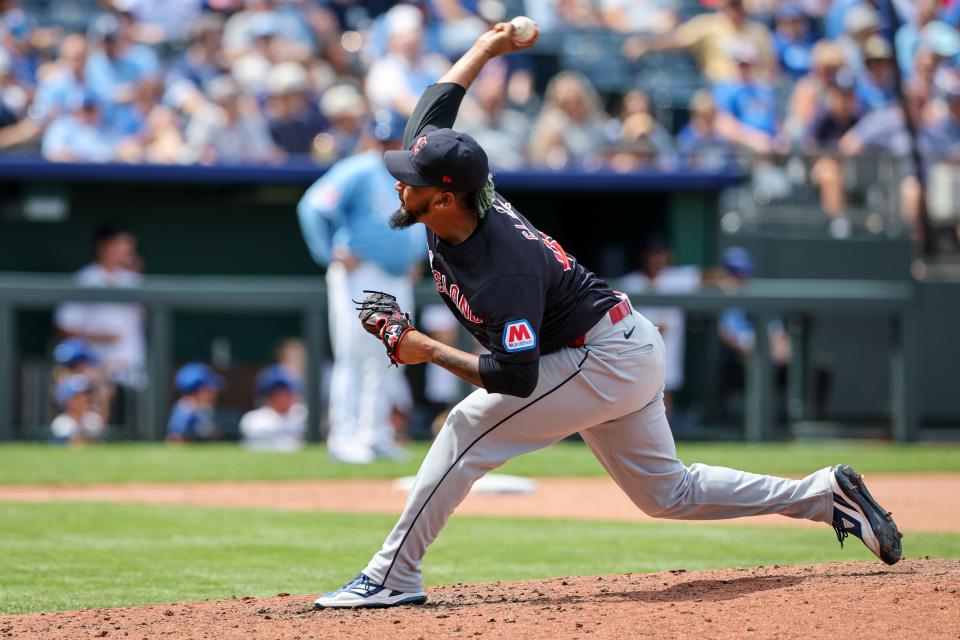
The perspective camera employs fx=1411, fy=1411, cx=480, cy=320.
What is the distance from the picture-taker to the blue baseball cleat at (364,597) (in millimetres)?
4613

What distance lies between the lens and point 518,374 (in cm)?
439

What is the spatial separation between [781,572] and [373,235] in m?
5.02

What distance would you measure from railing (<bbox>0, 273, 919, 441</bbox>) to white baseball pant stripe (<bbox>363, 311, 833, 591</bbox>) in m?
6.36

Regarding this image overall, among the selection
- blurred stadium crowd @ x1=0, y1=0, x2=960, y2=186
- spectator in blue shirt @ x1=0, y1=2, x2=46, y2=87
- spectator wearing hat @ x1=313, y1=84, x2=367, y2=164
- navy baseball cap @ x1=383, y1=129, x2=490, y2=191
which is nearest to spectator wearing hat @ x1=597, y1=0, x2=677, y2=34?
blurred stadium crowd @ x1=0, y1=0, x2=960, y2=186

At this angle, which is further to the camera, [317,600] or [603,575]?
[603,575]

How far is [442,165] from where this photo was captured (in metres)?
4.36

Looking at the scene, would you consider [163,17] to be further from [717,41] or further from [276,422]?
[717,41]

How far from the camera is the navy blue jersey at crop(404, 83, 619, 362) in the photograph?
4348 millimetres

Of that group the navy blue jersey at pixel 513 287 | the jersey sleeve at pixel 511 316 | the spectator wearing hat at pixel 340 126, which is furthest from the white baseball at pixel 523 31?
the spectator wearing hat at pixel 340 126

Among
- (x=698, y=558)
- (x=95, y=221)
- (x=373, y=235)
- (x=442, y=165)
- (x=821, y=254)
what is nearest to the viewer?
(x=442, y=165)

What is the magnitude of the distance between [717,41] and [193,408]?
726 centimetres

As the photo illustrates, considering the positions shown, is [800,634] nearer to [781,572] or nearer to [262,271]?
[781,572]

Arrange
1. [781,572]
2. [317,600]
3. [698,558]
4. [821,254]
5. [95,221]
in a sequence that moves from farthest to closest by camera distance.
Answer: [821,254] < [95,221] < [698,558] < [781,572] < [317,600]

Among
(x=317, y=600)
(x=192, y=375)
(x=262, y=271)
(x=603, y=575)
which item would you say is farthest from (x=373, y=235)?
(x=317, y=600)
